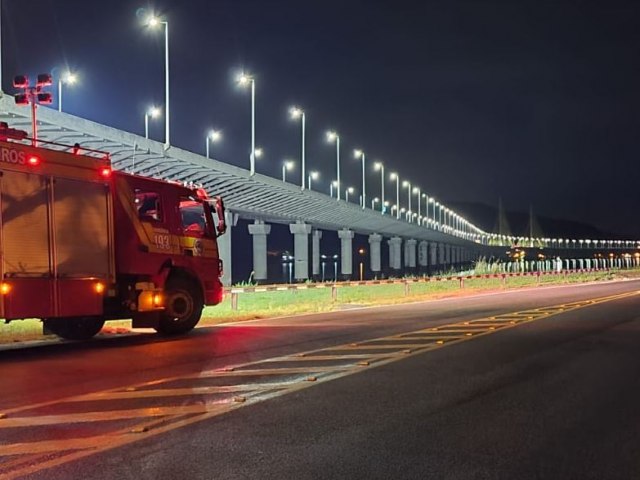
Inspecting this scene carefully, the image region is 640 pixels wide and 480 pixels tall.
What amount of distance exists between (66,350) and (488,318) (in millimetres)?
10794

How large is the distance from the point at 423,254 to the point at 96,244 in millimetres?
137883

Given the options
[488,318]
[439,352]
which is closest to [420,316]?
[488,318]

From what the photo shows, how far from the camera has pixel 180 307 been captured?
1432 centimetres

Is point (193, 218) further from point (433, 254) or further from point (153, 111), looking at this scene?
point (433, 254)

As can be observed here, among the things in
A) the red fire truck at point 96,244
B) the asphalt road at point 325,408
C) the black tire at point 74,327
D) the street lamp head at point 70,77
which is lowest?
the asphalt road at point 325,408

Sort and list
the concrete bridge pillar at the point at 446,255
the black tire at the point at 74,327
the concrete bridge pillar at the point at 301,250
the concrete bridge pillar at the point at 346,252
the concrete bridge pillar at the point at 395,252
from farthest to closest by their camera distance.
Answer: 1. the concrete bridge pillar at the point at 446,255
2. the concrete bridge pillar at the point at 395,252
3. the concrete bridge pillar at the point at 346,252
4. the concrete bridge pillar at the point at 301,250
5. the black tire at the point at 74,327

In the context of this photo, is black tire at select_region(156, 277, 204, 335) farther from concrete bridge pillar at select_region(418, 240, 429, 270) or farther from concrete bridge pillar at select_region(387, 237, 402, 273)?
concrete bridge pillar at select_region(418, 240, 429, 270)

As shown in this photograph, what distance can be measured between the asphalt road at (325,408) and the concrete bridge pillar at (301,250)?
6567 centimetres

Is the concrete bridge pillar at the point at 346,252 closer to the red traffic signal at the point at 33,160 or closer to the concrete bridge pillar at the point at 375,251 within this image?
the concrete bridge pillar at the point at 375,251

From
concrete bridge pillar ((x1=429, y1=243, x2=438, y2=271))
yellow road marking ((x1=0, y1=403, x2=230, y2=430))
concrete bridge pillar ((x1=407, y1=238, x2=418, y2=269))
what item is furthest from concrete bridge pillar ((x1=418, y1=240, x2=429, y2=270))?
yellow road marking ((x1=0, y1=403, x2=230, y2=430))

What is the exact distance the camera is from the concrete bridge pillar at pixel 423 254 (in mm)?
144012

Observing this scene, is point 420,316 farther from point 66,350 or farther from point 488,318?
point 66,350

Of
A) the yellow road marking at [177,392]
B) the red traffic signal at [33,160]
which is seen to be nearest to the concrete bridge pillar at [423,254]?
the red traffic signal at [33,160]

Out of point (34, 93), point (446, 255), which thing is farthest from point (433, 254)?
point (34, 93)
